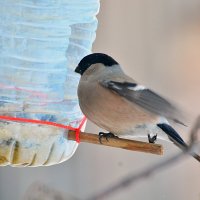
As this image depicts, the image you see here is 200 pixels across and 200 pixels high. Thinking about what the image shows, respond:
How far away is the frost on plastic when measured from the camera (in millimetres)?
1376

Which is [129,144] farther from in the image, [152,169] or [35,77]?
[152,169]

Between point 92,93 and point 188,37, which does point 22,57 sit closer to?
point 92,93

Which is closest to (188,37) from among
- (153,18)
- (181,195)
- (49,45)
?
(153,18)

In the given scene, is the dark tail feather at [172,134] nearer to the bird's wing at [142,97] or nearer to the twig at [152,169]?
the bird's wing at [142,97]

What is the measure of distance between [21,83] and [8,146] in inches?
5.7

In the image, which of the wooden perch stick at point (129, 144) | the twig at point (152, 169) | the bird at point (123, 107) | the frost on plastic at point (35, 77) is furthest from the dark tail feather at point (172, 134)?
the twig at point (152, 169)

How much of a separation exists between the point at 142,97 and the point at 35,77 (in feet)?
0.94

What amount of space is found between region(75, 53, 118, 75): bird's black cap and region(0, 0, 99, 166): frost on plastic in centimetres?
7

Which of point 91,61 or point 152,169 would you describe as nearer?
point 152,169

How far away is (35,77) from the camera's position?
1.41m

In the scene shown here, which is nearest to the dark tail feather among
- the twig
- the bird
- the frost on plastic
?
the bird

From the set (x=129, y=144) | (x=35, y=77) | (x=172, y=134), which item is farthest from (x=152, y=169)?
(x=35, y=77)

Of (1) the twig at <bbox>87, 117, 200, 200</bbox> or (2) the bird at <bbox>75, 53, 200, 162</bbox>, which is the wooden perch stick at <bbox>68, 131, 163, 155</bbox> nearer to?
(2) the bird at <bbox>75, 53, 200, 162</bbox>

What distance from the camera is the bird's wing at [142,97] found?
1.16 m
